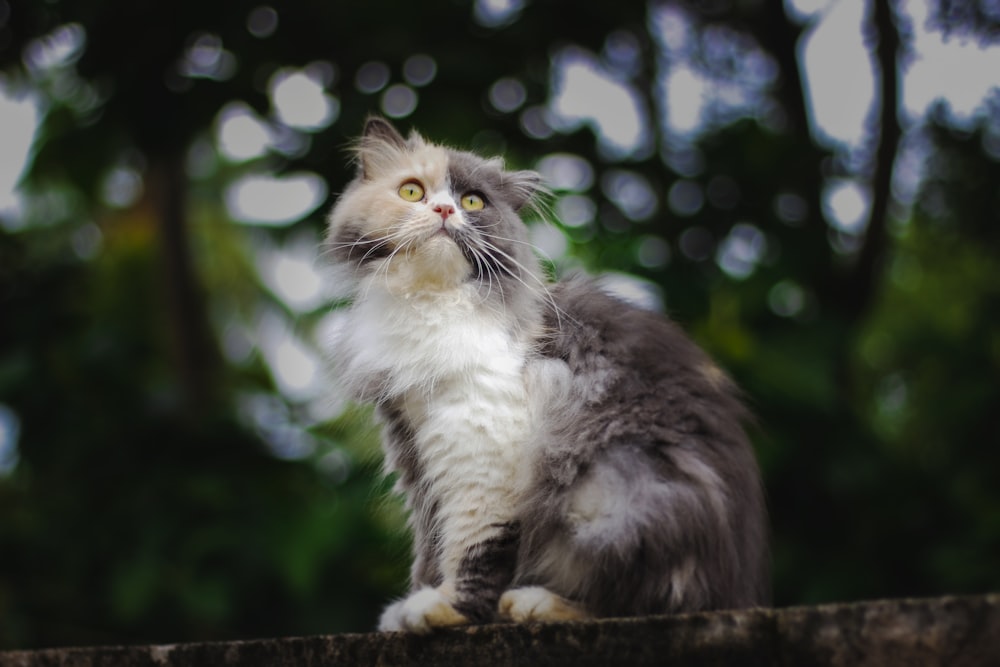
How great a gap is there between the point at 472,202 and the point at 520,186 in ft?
0.63

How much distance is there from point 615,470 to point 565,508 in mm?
121

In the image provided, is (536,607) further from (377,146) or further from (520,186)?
(377,146)

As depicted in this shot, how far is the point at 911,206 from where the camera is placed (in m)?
4.38

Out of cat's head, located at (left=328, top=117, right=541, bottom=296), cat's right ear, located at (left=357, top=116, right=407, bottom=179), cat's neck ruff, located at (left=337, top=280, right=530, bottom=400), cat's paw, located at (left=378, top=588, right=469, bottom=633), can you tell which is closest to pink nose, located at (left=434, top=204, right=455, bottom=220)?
cat's head, located at (left=328, top=117, right=541, bottom=296)

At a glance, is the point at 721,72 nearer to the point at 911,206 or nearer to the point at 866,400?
the point at 911,206

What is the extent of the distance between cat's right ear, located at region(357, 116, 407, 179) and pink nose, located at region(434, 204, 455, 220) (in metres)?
0.29

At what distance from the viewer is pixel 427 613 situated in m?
1.85

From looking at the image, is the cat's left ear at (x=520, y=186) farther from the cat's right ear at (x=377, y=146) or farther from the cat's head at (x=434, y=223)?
the cat's right ear at (x=377, y=146)

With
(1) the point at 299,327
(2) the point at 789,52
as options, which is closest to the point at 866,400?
(2) the point at 789,52

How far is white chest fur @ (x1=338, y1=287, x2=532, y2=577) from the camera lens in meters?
2.06

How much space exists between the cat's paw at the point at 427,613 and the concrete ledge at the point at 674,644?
1.1 inches

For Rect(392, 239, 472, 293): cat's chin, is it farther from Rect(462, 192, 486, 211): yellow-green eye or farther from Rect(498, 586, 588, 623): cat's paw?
Rect(498, 586, 588, 623): cat's paw

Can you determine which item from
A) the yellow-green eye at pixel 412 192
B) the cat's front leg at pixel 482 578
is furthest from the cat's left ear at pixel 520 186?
the cat's front leg at pixel 482 578

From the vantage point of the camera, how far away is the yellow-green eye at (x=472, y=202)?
7.47ft
